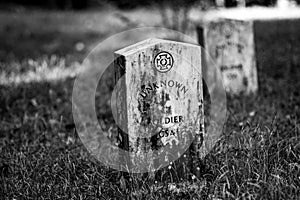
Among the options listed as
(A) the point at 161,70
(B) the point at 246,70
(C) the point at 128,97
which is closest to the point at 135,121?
(C) the point at 128,97

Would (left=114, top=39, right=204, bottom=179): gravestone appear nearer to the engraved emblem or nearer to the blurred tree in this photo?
the engraved emblem

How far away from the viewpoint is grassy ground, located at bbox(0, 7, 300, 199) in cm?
308

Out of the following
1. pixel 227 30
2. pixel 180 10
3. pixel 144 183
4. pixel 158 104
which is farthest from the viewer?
pixel 180 10

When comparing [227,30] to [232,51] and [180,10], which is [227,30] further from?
[180,10]

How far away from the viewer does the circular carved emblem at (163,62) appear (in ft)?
10.7

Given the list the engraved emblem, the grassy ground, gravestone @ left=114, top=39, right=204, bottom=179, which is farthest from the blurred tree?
gravestone @ left=114, top=39, right=204, bottom=179

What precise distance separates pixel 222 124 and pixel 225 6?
75.1 inches

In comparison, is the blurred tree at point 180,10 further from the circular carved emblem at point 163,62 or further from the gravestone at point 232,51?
the circular carved emblem at point 163,62

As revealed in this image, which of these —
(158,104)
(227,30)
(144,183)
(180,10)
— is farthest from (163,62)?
Result: (180,10)

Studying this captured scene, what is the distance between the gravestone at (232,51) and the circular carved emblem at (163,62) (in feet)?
8.00

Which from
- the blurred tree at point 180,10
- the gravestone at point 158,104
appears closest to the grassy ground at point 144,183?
the gravestone at point 158,104

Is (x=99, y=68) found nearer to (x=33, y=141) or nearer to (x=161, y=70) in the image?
(x=33, y=141)

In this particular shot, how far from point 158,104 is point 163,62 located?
0.29m

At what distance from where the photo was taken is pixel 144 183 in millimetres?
3199
